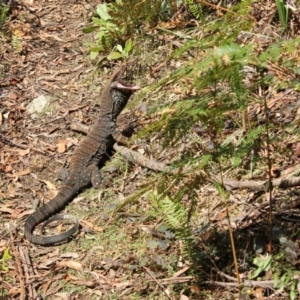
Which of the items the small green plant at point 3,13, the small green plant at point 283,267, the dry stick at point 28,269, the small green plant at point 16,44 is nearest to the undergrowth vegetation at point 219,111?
the small green plant at point 283,267

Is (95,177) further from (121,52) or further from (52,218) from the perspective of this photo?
(121,52)

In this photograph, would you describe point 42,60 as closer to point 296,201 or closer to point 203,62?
point 296,201

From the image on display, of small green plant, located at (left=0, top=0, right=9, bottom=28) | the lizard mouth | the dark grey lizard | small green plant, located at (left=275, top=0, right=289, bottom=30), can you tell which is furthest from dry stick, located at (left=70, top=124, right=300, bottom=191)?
small green plant, located at (left=0, top=0, right=9, bottom=28)

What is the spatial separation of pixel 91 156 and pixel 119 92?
943mm

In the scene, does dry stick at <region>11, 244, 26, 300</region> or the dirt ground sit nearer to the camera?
the dirt ground

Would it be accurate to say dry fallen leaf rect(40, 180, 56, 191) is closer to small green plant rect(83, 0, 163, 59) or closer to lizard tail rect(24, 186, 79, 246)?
lizard tail rect(24, 186, 79, 246)

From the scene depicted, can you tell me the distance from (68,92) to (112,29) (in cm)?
98

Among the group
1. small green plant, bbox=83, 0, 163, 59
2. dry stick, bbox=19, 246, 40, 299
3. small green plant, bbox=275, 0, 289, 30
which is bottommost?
dry stick, bbox=19, 246, 40, 299

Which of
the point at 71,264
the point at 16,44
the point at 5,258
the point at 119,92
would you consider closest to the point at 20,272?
the point at 5,258

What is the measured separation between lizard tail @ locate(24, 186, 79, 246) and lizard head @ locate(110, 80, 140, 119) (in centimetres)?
130

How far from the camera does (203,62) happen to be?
2941 millimetres

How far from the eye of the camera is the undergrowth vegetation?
3074 mm

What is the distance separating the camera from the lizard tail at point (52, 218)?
5621 millimetres

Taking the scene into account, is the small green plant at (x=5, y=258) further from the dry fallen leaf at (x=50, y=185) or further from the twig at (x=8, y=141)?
the twig at (x=8, y=141)
